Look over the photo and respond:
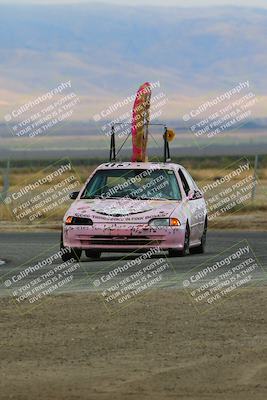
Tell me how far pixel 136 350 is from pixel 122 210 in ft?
29.8

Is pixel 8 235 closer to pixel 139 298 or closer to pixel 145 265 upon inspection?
pixel 145 265

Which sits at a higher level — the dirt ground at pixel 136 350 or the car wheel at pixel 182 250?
the dirt ground at pixel 136 350

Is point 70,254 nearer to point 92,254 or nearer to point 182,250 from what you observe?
point 92,254

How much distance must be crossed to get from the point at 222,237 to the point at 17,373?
1780cm

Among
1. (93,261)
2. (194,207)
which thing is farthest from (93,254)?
(194,207)

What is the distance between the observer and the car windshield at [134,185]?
890 inches

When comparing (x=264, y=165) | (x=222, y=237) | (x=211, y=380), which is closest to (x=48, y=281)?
(x=211, y=380)

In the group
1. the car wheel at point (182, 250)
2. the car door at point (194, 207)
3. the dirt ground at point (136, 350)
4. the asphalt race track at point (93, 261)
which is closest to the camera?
the dirt ground at point (136, 350)

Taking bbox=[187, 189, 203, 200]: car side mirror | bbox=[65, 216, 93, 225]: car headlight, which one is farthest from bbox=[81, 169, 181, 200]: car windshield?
bbox=[65, 216, 93, 225]: car headlight

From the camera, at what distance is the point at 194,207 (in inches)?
915

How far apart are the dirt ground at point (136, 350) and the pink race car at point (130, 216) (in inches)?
190

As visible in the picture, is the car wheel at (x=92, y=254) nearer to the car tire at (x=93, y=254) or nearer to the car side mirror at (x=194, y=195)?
the car tire at (x=93, y=254)

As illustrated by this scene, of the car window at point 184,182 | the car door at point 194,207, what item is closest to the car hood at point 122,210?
the car door at point 194,207

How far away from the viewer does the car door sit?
906 inches
